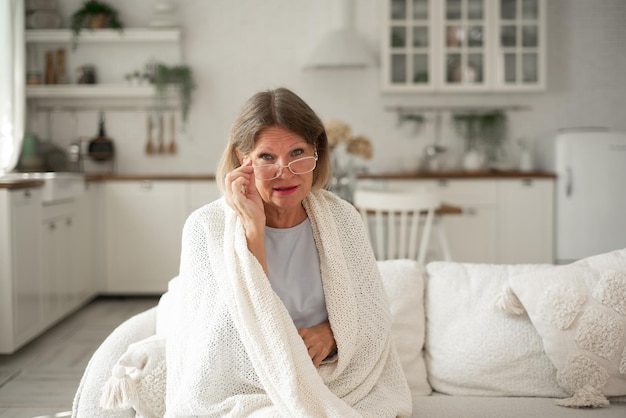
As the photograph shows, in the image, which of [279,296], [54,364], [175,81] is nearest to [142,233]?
[175,81]

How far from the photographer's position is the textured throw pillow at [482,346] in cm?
182

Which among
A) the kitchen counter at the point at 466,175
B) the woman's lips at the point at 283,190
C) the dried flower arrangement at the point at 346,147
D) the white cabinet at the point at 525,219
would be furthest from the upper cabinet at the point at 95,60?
the woman's lips at the point at 283,190

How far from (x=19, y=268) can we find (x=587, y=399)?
2820 millimetres

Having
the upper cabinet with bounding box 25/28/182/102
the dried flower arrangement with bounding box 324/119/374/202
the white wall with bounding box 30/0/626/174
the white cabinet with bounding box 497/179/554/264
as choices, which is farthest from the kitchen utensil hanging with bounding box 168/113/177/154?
the white cabinet with bounding box 497/179/554/264

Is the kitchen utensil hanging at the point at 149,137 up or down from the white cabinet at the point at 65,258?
up

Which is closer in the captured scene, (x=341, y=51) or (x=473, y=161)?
(x=341, y=51)

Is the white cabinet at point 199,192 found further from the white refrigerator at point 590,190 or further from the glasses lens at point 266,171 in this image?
the glasses lens at point 266,171

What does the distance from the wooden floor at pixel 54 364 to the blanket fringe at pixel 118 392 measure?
1352 mm

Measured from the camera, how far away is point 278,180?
1.54 metres

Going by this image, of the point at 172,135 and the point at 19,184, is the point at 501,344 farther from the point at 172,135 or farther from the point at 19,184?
the point at 172,135

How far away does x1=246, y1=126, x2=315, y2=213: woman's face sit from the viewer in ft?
5.02

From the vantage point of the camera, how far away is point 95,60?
17.9 feet

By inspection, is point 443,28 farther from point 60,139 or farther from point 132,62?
point 60,139

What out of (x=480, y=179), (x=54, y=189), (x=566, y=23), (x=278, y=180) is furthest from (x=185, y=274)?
(x=566, y=23)
